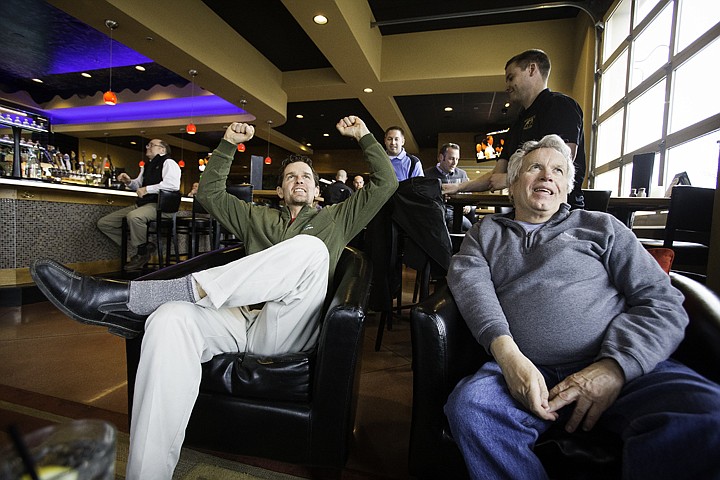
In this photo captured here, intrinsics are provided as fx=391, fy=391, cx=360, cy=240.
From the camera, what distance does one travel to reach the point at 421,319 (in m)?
1.14

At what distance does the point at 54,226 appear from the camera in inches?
152

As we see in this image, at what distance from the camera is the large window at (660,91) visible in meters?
3.12

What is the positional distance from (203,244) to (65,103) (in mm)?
7090

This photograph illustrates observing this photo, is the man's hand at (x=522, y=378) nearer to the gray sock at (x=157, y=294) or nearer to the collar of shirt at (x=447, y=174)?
the gray sock at (x=157, y=294)

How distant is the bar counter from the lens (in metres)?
3.41

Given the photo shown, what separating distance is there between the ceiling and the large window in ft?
2.50

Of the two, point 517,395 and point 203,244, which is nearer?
point 517,395

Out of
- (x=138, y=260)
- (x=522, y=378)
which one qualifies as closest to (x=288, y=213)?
(x=522, y=378)

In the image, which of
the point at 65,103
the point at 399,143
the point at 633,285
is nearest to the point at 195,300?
the point at 633,285

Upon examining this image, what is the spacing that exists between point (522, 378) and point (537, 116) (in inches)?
61.2

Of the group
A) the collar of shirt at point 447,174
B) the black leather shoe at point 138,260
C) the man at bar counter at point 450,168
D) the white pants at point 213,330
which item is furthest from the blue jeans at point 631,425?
the black leather shoe at point 138,260

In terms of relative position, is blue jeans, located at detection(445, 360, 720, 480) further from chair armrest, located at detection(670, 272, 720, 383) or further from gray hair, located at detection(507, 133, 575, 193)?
gray hair, located at detection(507, 133, 575, 193)

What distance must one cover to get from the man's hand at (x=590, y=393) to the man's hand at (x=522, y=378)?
0.11 feet

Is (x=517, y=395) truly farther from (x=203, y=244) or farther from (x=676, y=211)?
(x=203, y=244)
